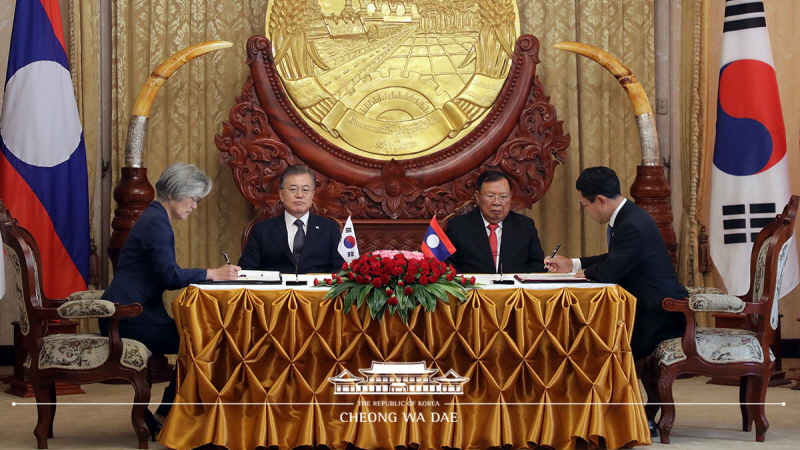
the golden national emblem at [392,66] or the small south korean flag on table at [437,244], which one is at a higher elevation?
the golden national emblem at [392,66]

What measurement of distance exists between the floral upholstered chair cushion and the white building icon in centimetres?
89

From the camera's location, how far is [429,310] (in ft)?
12.7

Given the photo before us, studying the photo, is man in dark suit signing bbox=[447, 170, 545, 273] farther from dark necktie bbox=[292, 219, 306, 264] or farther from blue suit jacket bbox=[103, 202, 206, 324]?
blue suit jacket bbox=[103, 202, 206, 324]

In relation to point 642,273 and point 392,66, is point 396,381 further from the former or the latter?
point 392,66

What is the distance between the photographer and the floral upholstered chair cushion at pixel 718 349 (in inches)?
163

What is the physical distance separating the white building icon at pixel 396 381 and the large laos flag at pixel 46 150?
2.44 metres

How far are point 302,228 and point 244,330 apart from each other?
4.54 feet

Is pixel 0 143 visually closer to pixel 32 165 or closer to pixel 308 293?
pixel 32 165

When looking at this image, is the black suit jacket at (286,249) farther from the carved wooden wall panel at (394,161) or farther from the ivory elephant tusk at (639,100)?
the ivory elephant tusk at (639,100)

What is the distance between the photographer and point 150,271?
438 cm

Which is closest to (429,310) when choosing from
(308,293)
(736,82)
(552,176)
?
(308,293)

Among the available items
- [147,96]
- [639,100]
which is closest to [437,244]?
[639,100]

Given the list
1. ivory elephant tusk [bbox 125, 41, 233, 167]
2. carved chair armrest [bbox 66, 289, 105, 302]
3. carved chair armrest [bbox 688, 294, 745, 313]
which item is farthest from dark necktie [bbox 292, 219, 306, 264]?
carved chair armrest [bbox 688, 294, 745, 313]

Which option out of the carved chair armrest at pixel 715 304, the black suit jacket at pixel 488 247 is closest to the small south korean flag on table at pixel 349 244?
the black suit jacket at pixel 488 247
